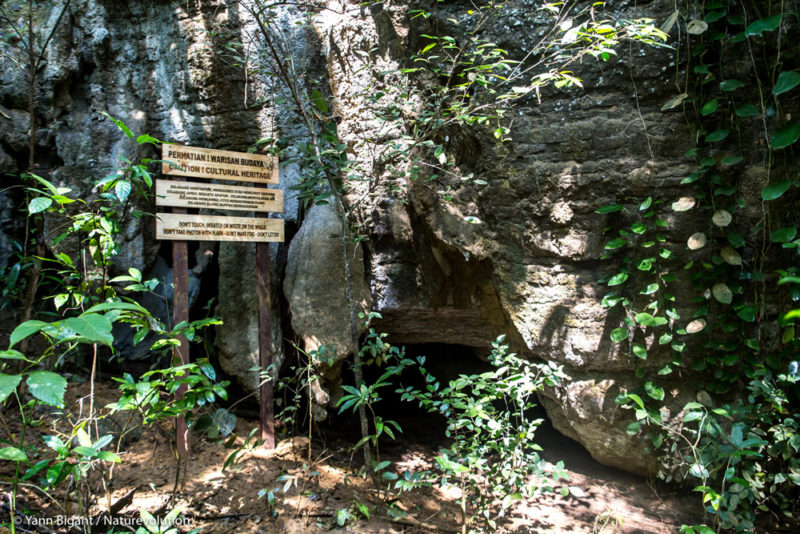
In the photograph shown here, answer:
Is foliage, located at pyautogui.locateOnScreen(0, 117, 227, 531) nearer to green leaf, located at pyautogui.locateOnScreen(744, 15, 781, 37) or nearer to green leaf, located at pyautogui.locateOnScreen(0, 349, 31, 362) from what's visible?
green leaf, located at pyautogui.locateOnScreen(0, 349, 31, 362)

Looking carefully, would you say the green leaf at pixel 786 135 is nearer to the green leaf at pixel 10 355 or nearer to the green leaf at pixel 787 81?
the green leaf at pixel 787 81

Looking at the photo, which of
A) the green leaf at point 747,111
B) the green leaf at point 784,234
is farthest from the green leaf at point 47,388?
the green leaf at point 747,111

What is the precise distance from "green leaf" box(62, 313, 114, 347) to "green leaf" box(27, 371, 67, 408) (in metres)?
0.15

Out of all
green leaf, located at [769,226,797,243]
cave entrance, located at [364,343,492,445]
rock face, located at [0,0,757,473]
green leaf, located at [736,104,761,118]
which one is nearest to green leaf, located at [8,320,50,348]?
rock face, located at [0,0,757,473]

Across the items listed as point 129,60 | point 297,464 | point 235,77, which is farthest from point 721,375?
point 129,60

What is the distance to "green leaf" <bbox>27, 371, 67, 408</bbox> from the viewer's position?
3.50ft

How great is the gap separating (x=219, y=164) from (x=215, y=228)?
0.49 m

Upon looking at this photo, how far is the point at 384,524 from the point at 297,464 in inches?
35.6

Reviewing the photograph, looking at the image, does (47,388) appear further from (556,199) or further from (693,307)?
(693,307)

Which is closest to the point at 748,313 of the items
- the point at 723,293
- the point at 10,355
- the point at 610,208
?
the point at 723,293

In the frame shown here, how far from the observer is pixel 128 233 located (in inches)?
155

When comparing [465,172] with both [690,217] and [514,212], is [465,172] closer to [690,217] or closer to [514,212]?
→ [514,212]

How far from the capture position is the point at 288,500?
261 centimetres

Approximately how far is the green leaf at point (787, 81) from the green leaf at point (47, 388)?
320cm
